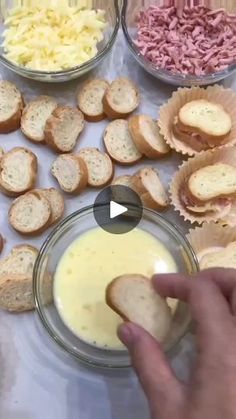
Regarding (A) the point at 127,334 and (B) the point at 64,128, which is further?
(B) the point at 64,128

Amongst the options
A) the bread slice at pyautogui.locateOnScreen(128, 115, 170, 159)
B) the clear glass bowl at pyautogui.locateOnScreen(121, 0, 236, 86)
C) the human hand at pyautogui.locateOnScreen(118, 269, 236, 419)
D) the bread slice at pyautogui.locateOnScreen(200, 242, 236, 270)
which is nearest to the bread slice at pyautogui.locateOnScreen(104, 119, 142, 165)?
the bread slice at pyautogui.locateOnScreen(128, 115, 170, 159)

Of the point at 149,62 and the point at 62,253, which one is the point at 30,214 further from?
the point at 149,62

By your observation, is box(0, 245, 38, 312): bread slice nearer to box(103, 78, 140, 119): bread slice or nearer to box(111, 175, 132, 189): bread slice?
box(111, 175, 132, 189): bread slice

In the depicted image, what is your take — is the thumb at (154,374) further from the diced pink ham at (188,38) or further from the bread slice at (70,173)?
the diced pink ham at (188,38)
